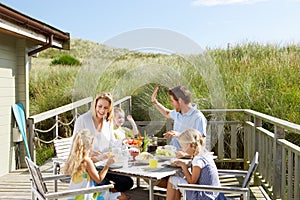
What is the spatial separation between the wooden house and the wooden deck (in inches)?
17.4

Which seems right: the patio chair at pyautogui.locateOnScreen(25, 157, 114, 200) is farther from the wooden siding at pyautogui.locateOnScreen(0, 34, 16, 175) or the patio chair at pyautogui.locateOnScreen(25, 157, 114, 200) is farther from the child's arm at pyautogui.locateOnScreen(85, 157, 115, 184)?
the wooden siding at pyautogui.locateOnScreen(0, 34, 16, 175)

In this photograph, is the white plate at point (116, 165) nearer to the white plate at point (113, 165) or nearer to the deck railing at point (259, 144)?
the white plate at point (113, 165)

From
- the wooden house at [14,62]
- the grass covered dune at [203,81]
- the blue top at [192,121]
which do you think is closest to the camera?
the blue top at [192,121]

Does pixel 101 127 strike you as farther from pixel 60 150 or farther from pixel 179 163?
pixel 179 163

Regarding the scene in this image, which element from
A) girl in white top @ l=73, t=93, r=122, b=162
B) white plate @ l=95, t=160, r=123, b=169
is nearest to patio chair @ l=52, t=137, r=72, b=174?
girl in white top @ l=73, t=93, r=122, b=162

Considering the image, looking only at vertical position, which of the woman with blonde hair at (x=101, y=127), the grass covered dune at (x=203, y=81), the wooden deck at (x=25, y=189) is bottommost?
the wooden deck at (x=25, y=189)

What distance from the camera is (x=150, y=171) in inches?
128

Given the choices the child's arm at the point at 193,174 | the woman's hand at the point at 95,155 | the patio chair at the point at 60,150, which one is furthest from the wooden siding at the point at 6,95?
the child's arm at the point at 193,174

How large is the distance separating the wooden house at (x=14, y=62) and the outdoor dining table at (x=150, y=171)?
298 cm

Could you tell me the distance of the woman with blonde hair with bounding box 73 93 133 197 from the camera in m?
4.05

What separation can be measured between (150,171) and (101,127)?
3.37 ft

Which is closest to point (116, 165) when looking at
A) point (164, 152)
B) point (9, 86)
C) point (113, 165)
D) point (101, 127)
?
point (113, 165)

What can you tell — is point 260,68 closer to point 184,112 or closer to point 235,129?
point 235,129

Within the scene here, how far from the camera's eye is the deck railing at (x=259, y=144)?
3703 millimetres
